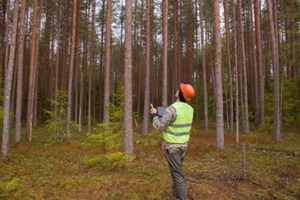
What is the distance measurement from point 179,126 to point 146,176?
3056 mm

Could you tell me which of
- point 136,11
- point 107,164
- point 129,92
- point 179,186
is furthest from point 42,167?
point 136,11

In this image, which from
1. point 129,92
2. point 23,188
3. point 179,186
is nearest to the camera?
point 179,186

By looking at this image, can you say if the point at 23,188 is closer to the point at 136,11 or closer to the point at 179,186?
the point at 179,186

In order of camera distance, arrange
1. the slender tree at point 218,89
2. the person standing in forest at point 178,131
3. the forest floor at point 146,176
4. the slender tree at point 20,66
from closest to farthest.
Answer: the person standing in forest at point 178,131 < the forest floor at point 146,176 < the slender tree at point 218,89 < the slender tree at point 20,66

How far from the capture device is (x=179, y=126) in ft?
15.2

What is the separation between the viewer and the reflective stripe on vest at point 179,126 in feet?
15.1

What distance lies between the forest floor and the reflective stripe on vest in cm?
158

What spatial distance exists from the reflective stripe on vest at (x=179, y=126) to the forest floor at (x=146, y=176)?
5.18 ft

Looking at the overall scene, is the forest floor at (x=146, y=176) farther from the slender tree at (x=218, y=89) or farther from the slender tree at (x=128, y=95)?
the slender tree at (x=128, y=95)

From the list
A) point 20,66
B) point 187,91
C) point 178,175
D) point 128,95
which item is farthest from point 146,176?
point 20,66

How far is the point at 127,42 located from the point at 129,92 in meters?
1.90

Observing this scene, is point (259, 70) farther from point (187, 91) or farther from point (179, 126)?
point (179, 126)

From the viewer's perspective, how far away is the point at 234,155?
10.3m

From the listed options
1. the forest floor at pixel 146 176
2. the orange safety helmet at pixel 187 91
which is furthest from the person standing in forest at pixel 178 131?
the forest floor at pixel 146 176
